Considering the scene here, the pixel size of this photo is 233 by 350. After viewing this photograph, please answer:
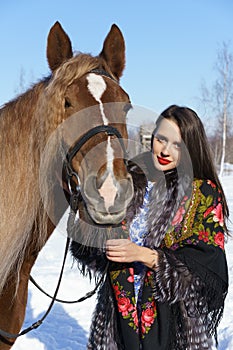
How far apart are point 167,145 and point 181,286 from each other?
0.72m

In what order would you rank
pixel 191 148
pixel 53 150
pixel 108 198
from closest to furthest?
1. pixel 108 198
2. pixel 53 150
3. pixel 191 148

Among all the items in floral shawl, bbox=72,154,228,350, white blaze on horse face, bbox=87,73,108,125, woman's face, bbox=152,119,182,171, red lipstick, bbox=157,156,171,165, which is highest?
white blaze on horse face, bbox=87,73,108,125

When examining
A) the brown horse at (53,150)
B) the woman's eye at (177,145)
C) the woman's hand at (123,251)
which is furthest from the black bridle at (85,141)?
the woman's eye at (177,145)

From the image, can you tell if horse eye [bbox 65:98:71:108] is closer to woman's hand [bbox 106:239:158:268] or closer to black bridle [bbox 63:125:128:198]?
black bridle [bbox 63:125:128:198]

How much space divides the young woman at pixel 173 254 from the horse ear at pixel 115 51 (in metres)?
0.35

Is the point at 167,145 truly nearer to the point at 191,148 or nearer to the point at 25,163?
the point at 191,148

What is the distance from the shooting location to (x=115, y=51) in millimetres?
2070

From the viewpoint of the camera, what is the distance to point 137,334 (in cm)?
204

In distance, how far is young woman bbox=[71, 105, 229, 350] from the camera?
1.90 metres

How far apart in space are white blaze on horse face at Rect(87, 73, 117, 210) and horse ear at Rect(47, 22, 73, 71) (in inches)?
7.7

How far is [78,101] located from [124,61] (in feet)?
1.57

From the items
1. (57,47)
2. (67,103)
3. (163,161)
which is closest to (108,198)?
(67,103)

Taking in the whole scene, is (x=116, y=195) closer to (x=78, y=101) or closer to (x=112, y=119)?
(x=112, y=119)

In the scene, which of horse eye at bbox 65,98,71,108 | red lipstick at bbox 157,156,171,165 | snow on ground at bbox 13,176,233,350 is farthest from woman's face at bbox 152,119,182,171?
snow on ground at bbox 13,176,233,350
